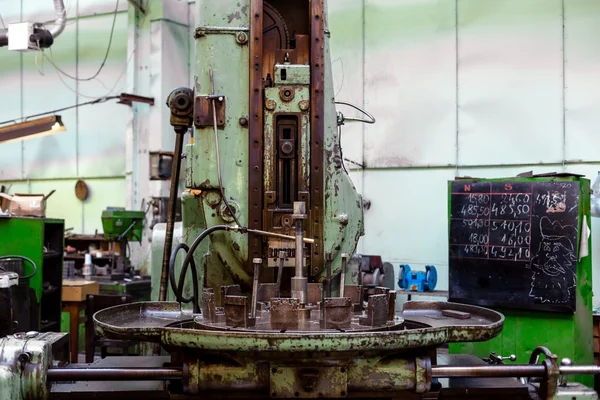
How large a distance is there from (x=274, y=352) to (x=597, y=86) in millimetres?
3984

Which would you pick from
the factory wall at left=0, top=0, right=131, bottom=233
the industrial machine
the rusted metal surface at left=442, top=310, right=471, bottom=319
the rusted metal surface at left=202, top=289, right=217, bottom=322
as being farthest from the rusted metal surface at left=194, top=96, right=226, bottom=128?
the factory wall at left=0, top=0, right=131, bottom=233

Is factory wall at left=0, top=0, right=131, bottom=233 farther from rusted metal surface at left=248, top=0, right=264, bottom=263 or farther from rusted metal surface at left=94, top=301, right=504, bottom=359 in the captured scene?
rusted metal surface at left=94, top=301, right=504, bottom=359

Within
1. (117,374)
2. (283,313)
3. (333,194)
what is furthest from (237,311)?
(333,194)

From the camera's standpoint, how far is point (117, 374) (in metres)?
1.63

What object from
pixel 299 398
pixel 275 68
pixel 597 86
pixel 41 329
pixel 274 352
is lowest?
pixel 41 329

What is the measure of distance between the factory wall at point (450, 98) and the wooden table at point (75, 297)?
221 centimetres

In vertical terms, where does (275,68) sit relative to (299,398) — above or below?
above

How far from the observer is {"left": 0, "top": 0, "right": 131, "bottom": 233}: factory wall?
6.68m

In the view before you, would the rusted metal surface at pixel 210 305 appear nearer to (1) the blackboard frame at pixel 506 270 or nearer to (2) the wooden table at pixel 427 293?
(1) the blackboard frame at pixel 506 270

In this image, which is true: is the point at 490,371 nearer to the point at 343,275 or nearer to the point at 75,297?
the point at 343,275

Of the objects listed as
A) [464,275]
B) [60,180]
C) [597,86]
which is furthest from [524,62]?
[60,180]

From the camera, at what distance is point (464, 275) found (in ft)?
13.2

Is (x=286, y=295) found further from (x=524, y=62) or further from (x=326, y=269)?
(x=524, y=62)

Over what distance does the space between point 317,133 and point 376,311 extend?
1.95 ft
